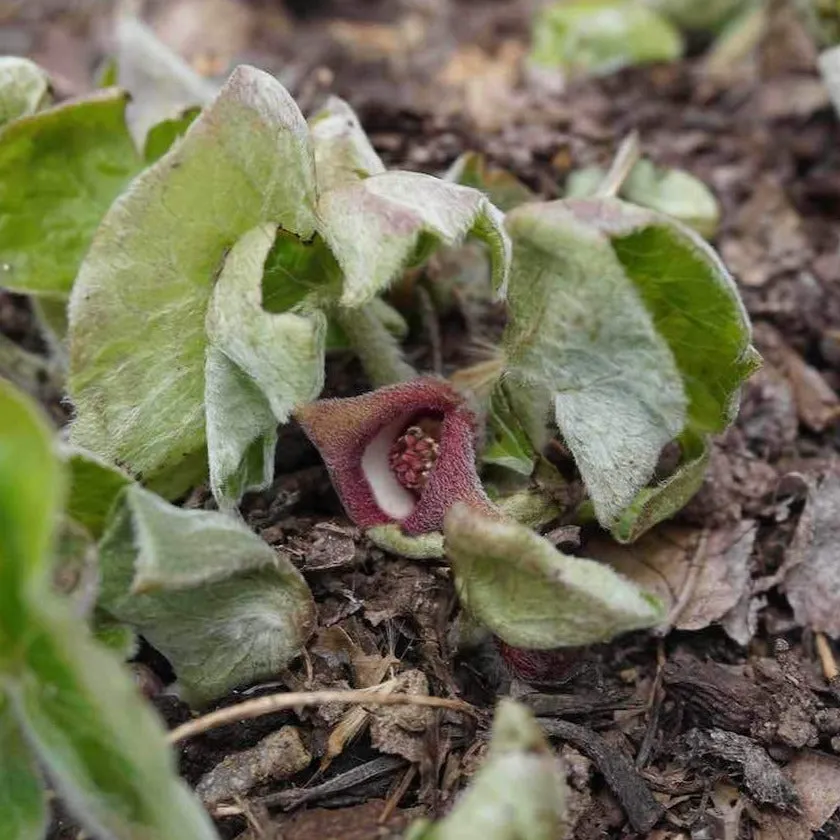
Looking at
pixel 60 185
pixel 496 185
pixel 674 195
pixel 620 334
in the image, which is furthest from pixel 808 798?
pixel 60 185

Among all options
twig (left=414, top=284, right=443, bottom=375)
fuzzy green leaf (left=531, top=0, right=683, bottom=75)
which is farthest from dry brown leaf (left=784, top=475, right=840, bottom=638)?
fuzzy green leaf (left=531, top=0, right=683, bottom=75)

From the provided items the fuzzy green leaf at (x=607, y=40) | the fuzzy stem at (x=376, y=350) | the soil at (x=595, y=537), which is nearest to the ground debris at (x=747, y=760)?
the soil at (x=595, y=537)

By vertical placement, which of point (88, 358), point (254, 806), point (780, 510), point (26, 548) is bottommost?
point (254, 806)

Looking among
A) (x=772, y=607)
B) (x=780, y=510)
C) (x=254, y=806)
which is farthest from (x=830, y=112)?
(x=254, y=806)

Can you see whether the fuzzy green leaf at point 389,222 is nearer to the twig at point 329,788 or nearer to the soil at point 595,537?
the soil at point 595,537

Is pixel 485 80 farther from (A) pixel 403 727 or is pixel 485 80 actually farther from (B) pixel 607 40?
(A) pixel 403 727

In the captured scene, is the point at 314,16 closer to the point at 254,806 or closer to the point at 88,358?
the point at 88,358
